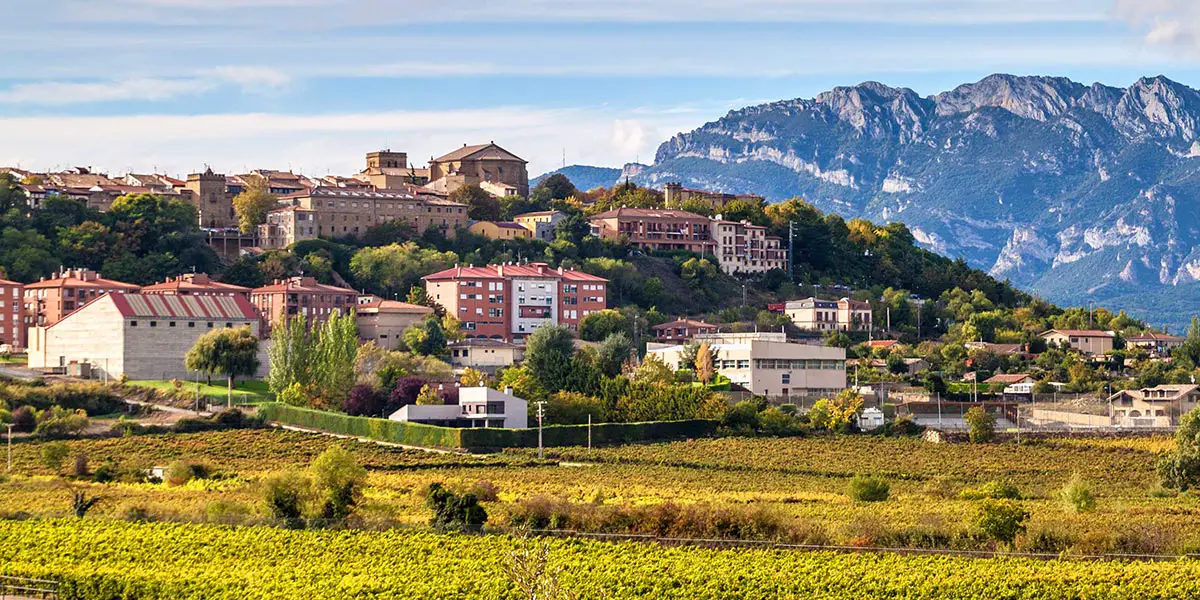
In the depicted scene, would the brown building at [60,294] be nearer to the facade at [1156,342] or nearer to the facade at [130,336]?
the facade at [130,336]

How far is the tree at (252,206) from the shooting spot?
133125 millimetres

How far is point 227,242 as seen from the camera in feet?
428

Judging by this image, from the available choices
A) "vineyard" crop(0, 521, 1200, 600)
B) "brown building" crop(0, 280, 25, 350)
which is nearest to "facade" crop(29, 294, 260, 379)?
"brown building" crop(0, 280, 25, 350)

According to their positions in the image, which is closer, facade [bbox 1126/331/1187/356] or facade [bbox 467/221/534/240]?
facade [bbox 1126/331/1187/356]

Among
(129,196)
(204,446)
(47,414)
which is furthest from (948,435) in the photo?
(129,196)

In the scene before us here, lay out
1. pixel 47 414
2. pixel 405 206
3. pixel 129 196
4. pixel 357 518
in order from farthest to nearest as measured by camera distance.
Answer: pixel 405 206 → pixel 129 196 → pixel 47 414 → pixel 357 518

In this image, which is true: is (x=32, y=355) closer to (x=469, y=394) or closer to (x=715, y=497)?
(x=469, y=394)

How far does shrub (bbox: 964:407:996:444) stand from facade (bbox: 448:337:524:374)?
2937cm

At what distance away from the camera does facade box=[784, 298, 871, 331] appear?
130625 mm

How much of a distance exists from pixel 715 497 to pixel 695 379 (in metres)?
40.2

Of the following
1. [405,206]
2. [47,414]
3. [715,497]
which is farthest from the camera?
[405,206]

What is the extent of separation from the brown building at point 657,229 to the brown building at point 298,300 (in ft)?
Result: 116

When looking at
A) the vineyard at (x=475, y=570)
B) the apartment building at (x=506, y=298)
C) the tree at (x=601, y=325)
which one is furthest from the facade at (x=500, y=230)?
the vineyard at (x=475, y=570)

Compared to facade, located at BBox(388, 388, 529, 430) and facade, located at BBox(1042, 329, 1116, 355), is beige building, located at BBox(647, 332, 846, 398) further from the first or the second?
facade, located at BBox(1042, 329, 1116, 355)
